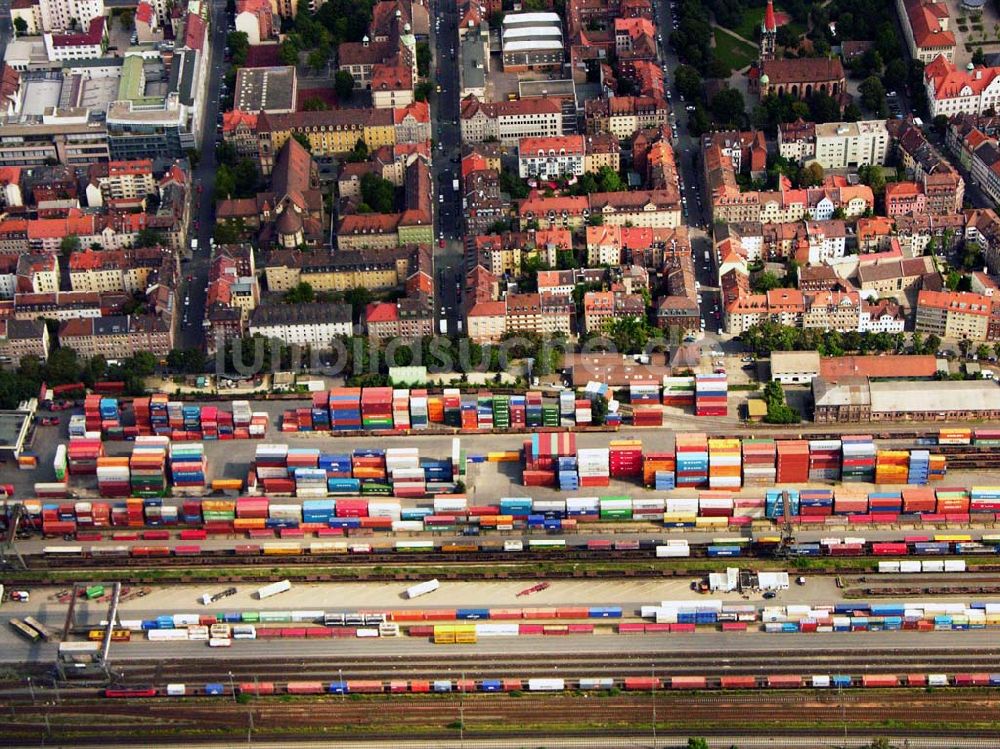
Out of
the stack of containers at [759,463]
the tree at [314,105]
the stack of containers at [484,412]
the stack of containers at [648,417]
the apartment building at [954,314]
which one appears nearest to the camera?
the stack of containers at [759,463]

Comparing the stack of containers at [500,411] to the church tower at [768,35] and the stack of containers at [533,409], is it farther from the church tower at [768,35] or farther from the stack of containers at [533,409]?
the church tower at [768,35]

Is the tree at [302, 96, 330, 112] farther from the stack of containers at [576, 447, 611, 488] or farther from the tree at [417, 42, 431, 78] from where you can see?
the stack of containers at [576, 447, 611, 488]

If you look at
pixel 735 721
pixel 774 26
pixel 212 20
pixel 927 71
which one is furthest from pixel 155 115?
pixel 735 721

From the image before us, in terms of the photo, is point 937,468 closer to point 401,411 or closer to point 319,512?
point 401,411

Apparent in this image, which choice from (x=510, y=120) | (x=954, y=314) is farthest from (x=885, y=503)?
(x=510, y=120)

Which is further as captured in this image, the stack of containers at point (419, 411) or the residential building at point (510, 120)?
the residential building at point (510, 120)

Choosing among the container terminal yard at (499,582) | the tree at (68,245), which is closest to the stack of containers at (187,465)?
the container terminal yard at (499,582)
